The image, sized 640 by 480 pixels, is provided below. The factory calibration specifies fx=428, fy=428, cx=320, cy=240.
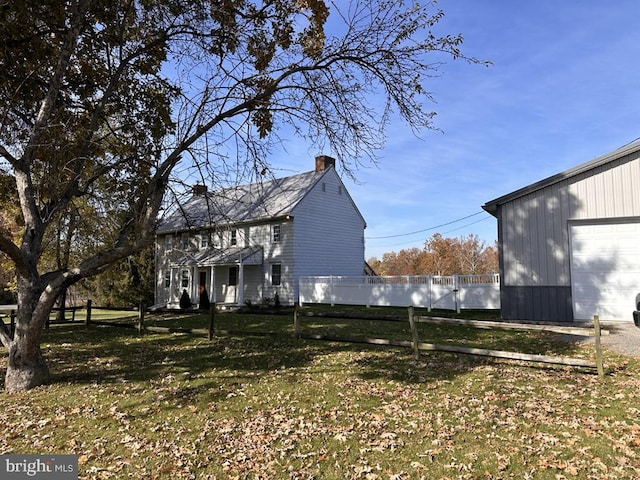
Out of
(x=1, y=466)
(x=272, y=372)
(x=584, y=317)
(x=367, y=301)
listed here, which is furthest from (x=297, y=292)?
(x=1, y=466)

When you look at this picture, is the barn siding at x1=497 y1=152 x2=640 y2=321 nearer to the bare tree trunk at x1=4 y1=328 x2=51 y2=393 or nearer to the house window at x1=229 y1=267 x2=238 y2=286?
the bare tree trunk at x1=4 y1=328 x2=51 y2=393

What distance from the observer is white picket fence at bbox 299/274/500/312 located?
63.5 feet

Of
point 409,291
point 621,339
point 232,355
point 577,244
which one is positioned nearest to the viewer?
point 232,355

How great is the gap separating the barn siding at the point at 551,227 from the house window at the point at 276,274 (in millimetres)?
14120

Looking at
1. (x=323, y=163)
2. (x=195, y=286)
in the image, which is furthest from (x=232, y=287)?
(x=323, y=163)

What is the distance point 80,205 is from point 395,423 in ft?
58.0

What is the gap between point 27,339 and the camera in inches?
312

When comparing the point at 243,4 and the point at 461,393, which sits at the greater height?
the point at 243,4

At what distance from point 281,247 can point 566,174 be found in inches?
629

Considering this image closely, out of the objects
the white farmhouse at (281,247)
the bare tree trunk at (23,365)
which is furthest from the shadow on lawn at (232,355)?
the white farmhouse at (281,247)

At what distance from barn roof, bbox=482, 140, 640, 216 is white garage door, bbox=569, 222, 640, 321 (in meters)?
1.70

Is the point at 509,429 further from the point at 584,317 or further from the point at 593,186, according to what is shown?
the point at 593,186

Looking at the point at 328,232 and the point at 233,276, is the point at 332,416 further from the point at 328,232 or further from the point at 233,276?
the point at 233,276

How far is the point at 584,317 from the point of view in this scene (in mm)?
14078
